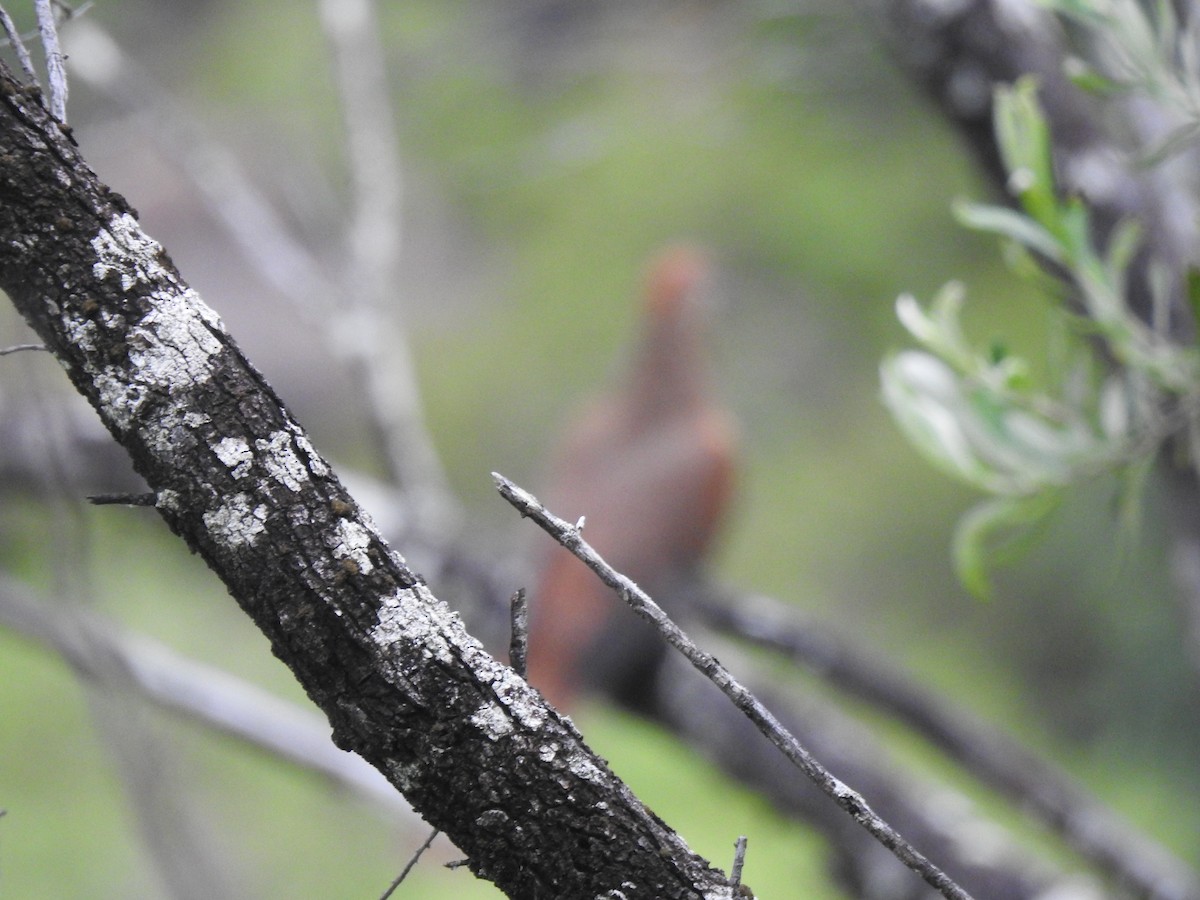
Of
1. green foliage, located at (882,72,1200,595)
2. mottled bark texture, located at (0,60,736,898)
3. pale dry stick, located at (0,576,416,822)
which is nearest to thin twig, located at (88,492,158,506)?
mottled bark texture, located at (0,60,736,898)

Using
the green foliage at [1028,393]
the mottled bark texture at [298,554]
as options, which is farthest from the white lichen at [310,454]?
the green foliage at [1028,393]

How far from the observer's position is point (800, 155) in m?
2.55

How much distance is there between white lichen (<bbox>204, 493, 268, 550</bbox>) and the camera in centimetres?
29

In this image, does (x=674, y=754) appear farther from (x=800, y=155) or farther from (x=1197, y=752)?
(x=800, y=155)

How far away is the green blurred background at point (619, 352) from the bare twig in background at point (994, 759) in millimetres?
225

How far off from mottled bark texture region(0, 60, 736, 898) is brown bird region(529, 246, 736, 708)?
1.15 meters

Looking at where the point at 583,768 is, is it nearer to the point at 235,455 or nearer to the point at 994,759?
the point at 235,455

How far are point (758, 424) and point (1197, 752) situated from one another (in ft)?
4.00

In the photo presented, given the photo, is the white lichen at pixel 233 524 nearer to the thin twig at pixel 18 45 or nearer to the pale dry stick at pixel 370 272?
the thin twig at pixel 18 45

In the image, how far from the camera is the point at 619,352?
2785 millimetres

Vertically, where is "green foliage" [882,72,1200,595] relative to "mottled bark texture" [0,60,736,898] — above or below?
above

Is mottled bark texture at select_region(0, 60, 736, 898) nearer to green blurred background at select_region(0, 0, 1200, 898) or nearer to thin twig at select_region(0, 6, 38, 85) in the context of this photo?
thin twig at select_region(0, 6, 38, 85)

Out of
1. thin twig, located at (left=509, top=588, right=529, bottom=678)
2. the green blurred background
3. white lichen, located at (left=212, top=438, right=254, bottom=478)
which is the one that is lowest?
white lichen, located at (left=212, top=438, right=254, bottom=478)

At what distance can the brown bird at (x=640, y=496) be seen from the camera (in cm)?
153
